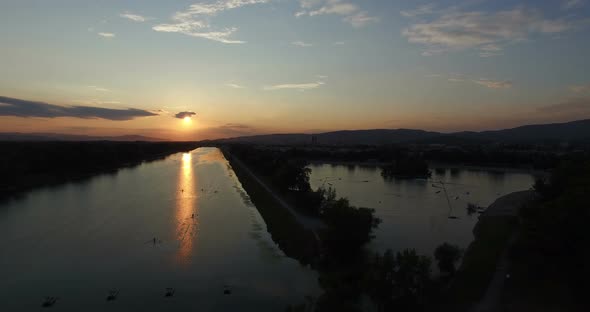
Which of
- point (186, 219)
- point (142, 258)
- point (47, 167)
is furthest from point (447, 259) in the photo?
point (47, 167)

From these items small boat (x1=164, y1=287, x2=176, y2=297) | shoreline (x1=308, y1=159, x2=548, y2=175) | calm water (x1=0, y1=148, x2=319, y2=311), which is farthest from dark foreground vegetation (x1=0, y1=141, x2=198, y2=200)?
shoreline (x1=308, y1=159, x2=548, y2=175)

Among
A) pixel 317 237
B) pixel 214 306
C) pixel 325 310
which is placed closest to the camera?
pixel 325 310

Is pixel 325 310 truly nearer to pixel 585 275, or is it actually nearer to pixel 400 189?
pixel 585 275

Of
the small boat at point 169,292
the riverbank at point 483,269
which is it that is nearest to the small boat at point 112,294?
the small boat at point 169,292

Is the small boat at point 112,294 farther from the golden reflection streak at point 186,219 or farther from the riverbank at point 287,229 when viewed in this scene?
the riverbank at point 287,229

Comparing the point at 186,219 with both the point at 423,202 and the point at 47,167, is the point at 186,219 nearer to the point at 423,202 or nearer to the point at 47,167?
the point at 423,202

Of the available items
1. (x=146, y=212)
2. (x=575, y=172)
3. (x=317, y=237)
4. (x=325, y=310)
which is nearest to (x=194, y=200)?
(x=146, y=212)
